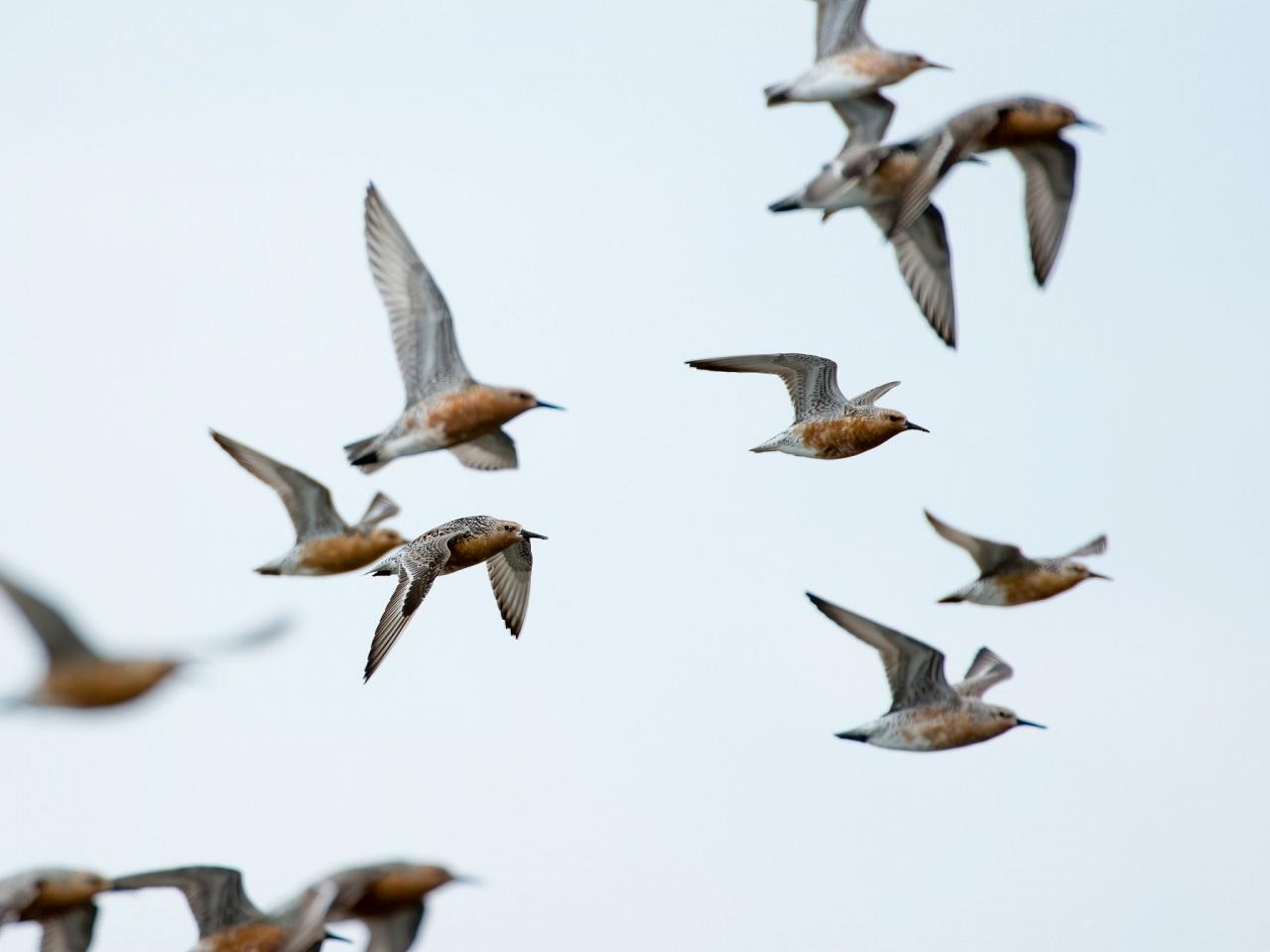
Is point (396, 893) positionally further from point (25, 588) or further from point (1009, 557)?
point (1009, 557)

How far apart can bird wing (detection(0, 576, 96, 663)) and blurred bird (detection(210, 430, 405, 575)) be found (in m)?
3.97

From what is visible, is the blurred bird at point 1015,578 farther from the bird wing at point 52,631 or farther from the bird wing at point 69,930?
the bird wing at point 52,631

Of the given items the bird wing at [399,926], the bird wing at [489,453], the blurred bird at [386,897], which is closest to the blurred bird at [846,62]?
the bird wing at [489,453]

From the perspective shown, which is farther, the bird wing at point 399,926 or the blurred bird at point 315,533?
the blurred bird at point 315,533

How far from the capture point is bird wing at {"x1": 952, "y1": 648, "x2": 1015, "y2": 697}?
14406 millimetres

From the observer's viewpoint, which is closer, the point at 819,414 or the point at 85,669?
the point at 85,669

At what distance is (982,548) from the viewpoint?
13.8 m

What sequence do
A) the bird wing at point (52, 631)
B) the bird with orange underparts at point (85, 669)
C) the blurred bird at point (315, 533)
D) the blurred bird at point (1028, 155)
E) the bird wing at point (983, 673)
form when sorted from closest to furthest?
the bird wing at point (52, 631) < the bird with orange underparts at point (85, 669) < the blurred bird at point (1028, 155) < the blurred bird at point (315, 533) < the bird wing at point (983, 673)

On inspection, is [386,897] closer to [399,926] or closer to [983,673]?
[399,926]

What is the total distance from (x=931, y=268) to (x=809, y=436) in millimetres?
1850

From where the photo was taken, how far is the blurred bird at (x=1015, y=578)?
13.9 meters

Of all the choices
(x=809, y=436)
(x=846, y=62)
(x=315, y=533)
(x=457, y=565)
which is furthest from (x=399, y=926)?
(x=846, y=62)

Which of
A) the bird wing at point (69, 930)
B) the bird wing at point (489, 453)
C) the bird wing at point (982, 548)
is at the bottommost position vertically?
the bird wing at point (69, 930)

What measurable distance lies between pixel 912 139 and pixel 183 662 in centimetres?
572
